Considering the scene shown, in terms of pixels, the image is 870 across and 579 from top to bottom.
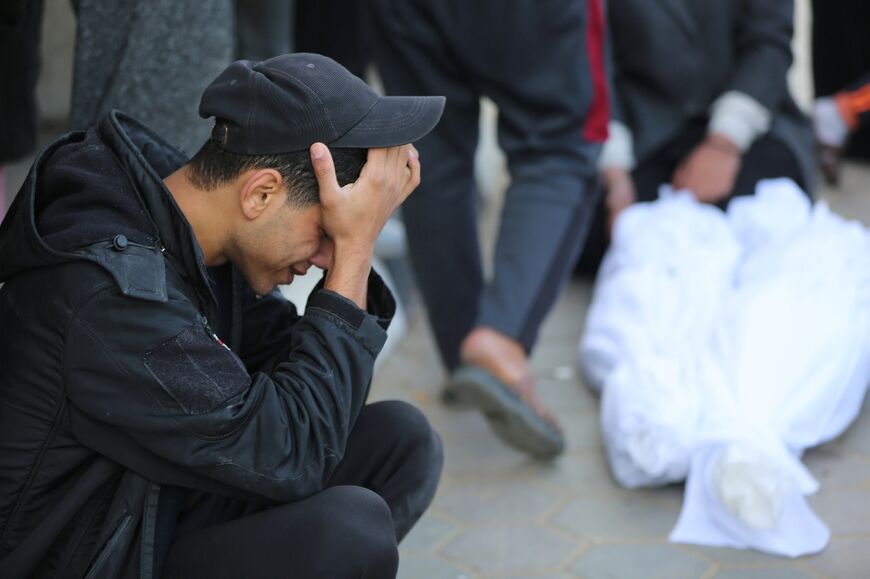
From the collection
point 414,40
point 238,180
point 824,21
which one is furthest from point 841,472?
point 824,21

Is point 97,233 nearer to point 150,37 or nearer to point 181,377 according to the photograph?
point 181,377

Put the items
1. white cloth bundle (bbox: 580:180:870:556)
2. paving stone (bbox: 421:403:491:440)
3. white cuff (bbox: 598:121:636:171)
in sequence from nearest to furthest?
white cloth bundle (bbox: 580:180:870:556) → paving stone (bbox: 421:403:491:440) → white cuff (bbox: 598:121:636:171)

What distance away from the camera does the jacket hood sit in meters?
1.87

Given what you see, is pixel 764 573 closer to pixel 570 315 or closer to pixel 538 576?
pixel 538 576

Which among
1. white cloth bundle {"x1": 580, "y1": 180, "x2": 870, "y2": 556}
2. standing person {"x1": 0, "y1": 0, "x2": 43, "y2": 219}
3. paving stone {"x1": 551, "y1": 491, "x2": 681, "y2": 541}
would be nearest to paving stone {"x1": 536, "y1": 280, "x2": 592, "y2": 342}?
white cloth bundle {"x1": 580, "y1": 180, "x2": 870, "y2": 556}

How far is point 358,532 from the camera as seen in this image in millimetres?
2027

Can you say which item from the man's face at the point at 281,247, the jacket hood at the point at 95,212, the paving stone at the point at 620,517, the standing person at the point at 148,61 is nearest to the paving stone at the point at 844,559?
the paving stone at the point at 620,517

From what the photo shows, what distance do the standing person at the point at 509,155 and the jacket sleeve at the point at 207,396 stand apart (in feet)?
3.51

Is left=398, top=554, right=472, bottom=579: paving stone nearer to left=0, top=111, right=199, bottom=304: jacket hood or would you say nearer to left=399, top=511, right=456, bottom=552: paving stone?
left=399, top=511, right=456, bottom=552: paving stone

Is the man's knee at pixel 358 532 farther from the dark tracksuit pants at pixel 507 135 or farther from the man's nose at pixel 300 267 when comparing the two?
the dark tracksuit pants at pixel 507 135

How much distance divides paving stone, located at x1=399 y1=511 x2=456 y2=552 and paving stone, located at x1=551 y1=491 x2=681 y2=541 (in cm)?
26

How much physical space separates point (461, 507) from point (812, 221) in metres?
1.44

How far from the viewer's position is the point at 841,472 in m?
3.19

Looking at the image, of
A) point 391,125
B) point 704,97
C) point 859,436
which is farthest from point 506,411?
point 704,97
